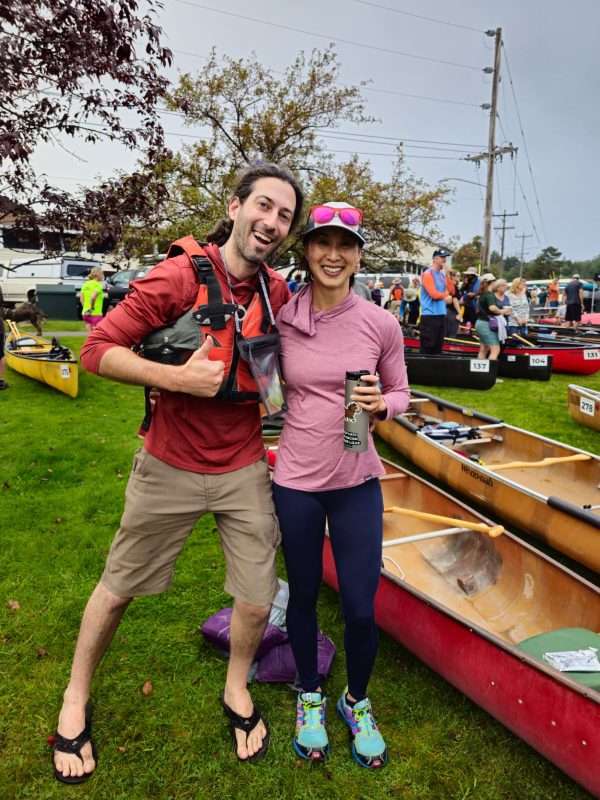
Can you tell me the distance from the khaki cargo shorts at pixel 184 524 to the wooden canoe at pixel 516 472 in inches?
105

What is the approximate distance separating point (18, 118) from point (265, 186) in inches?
117

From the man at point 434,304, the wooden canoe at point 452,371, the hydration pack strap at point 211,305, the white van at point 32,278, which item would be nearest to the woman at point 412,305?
the man at point 434,304

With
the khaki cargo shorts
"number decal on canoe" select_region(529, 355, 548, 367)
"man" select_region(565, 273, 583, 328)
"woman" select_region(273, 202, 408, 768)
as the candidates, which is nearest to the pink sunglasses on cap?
"woman" select_region(273, 202, 408, 768)

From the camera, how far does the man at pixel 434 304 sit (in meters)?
9.96

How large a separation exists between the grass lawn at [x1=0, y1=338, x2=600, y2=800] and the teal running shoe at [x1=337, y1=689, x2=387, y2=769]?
5cm

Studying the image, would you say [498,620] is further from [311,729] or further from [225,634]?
[225,634]

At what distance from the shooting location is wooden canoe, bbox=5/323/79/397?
8883 mm

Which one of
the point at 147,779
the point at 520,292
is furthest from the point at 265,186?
the point at 520,292

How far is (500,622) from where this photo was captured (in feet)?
11.4

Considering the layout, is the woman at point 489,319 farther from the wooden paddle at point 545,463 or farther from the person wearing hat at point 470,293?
the wooden paddle at point 545,463

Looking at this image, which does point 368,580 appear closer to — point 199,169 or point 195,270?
point 195,270

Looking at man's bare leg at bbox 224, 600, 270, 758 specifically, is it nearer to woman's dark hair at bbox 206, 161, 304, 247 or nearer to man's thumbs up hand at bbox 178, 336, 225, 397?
man's thumbs up hand at bbox 178, 336, 225, 397

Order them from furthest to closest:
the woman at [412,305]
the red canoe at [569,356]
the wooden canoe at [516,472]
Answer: the woman at [412,305]
the red canoe at [569,356]
the wooden canoe at [516,472]

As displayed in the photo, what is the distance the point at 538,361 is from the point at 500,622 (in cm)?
866
